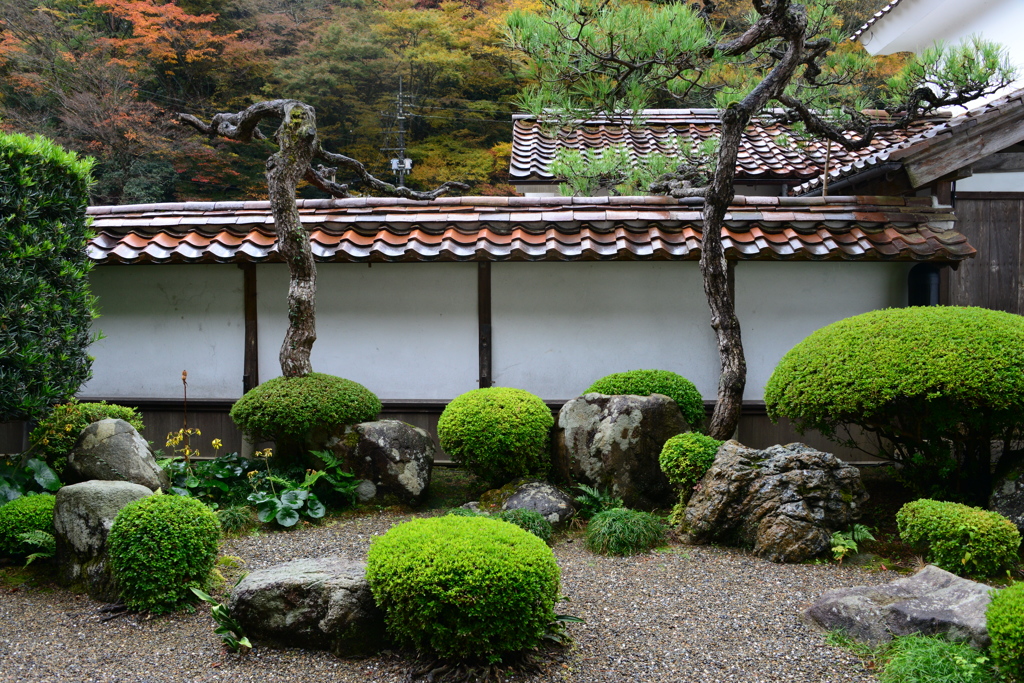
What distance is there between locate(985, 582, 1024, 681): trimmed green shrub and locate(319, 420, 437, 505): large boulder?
4.40 meters

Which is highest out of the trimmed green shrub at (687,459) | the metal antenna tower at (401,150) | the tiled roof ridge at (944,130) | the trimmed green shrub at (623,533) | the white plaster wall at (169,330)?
the metal antenna tower at (401,150)

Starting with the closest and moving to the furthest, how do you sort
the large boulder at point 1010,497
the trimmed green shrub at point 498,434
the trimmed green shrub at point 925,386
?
1. the large boulder at point 1010,497
2. the trimmed green shrub at point 925,386
3. the trimmed green shrub at point 498,434

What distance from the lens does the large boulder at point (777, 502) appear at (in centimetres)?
509

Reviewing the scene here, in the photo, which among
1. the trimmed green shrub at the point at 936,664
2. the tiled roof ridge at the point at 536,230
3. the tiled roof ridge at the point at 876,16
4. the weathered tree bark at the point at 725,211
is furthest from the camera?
the tiled roof ridge at the point at 876,16

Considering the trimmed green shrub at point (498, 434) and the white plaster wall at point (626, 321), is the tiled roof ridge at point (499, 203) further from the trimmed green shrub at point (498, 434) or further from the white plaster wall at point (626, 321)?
the trimmed green shrub at point (498, 434)

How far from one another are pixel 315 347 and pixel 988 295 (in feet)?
25.3

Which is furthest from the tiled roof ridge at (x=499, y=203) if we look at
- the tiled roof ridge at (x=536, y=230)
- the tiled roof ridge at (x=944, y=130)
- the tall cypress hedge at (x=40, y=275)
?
the tall cypress hedge at (x=40, y=275)

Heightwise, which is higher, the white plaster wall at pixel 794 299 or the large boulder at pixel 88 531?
the white plaster wall at pixel 794 299

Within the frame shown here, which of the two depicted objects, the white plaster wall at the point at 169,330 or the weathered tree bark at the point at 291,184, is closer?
the weathered tree bark at the point at 291,184

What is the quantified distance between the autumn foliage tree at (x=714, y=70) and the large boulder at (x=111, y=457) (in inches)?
174

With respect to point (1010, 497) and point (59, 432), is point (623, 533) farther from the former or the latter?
point (59, 432)

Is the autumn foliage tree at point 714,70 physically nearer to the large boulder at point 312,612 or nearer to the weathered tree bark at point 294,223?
the weathered tree bark at point 294,223

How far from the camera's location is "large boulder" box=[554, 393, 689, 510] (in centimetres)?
614

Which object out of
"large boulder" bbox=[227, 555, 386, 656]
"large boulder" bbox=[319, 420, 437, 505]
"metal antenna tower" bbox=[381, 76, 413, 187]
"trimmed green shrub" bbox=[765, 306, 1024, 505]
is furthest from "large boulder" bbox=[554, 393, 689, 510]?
"metal antenna tower" bbox=[381, 76, 413, 187]
